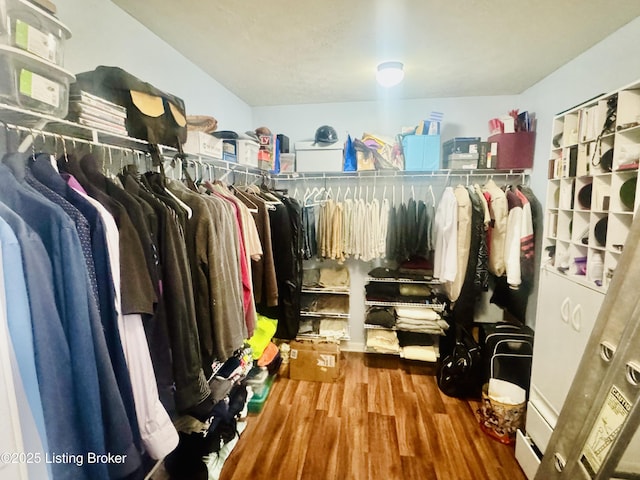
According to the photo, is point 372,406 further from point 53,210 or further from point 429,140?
point 53,210

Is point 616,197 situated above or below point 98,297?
above

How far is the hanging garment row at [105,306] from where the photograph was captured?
64cm

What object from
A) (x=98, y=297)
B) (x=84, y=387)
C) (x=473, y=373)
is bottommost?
(x=473, y=373)

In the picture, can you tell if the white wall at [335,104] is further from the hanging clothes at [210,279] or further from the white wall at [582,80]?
the hanging clothes at [210,279]

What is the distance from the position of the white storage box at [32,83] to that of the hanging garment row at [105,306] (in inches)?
5.5

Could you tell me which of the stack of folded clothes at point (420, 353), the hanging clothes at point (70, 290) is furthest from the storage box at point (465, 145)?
the hanging clothes at point (70, 290)

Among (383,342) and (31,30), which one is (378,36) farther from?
(383,342)

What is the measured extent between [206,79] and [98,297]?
1.87m

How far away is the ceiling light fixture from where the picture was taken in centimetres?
195

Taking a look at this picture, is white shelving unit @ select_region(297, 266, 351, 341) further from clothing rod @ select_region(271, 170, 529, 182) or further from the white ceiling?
the white ceiling

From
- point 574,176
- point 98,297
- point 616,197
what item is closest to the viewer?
point 98,297

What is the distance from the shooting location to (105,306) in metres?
0.85

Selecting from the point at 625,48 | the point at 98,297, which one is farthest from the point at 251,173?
the point at 625,48

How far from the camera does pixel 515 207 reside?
2244 mm
